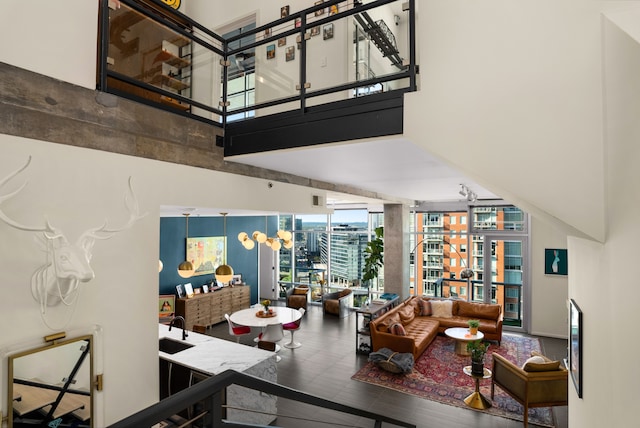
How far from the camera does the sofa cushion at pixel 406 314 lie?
871 centimetres

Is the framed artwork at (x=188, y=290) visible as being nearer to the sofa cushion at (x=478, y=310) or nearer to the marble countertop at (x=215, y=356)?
the marble countertop at (x=215, y=356)

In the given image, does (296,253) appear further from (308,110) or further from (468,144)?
(468,144)

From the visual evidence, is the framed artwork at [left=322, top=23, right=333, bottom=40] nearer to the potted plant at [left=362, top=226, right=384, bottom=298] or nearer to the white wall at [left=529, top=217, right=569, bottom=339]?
the white wall at [left=529, top=217, right=569, bottom=339]

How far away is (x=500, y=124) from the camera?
7.32 feet

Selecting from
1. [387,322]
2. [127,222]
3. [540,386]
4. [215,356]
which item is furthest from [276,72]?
[387,322]

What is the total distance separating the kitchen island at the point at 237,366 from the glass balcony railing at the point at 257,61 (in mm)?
3239

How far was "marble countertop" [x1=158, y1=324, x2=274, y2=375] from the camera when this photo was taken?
4879 mm

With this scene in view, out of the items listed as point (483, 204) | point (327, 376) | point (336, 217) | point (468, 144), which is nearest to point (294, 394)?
point (468, 144)

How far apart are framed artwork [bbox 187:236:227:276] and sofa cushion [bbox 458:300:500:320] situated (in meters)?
7.26

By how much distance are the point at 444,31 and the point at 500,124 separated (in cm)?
82

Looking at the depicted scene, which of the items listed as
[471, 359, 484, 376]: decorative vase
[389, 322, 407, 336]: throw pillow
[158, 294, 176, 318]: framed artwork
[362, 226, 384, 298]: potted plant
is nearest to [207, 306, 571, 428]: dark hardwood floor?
[471, 359, 484, 376]: decorative vase

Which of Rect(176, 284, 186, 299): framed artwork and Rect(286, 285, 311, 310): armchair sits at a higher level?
Rect(176, 284, 186, 299): framed artwork

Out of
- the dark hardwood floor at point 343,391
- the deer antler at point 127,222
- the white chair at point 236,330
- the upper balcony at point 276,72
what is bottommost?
the dark hardwood floor at point 343,391

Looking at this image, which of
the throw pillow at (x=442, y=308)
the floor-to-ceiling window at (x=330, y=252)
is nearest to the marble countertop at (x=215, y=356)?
the throw pillow at (x=442, y=308)
